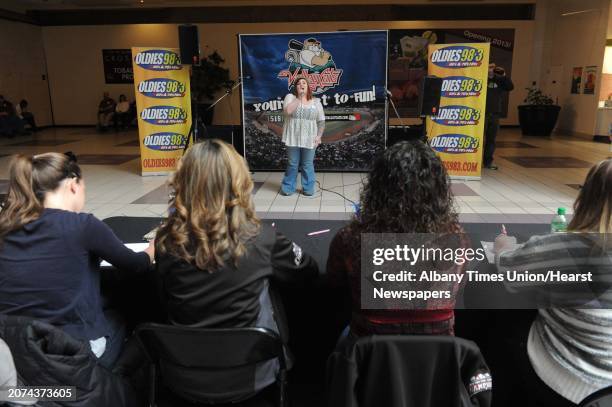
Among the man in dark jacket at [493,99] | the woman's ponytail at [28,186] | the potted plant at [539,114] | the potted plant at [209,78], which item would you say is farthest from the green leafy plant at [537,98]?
the woman's ponytail at [28,186]

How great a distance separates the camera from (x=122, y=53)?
1305 cm

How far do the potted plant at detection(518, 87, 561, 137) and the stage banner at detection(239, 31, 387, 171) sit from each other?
636 cm

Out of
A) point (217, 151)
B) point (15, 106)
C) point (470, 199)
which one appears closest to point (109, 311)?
point (217, 151)

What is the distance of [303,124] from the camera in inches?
207

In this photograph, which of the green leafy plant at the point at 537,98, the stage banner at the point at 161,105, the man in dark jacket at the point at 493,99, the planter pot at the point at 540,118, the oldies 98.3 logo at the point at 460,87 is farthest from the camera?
the green leafy plant at the point at 537,98

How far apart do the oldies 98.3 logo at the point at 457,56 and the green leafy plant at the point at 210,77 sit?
7371mm

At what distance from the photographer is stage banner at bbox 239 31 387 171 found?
6.37 metres

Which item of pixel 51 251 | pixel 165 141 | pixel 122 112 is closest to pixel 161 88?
pixel 165 141

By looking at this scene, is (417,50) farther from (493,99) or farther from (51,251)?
(51,251)

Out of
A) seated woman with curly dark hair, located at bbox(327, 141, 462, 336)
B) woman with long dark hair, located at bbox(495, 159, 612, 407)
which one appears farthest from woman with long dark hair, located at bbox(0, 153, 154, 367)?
woman with long dark hair, located at bbox(495, 159, 612, 407)

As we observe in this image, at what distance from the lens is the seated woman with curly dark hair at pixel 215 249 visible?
1370mm

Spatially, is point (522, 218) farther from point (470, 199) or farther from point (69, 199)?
point (69, 199)

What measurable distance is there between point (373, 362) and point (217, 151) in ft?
2.51

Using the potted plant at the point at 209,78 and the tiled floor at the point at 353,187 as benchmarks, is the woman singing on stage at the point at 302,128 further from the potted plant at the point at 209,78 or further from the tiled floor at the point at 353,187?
the potted plant at the point at 209,78
